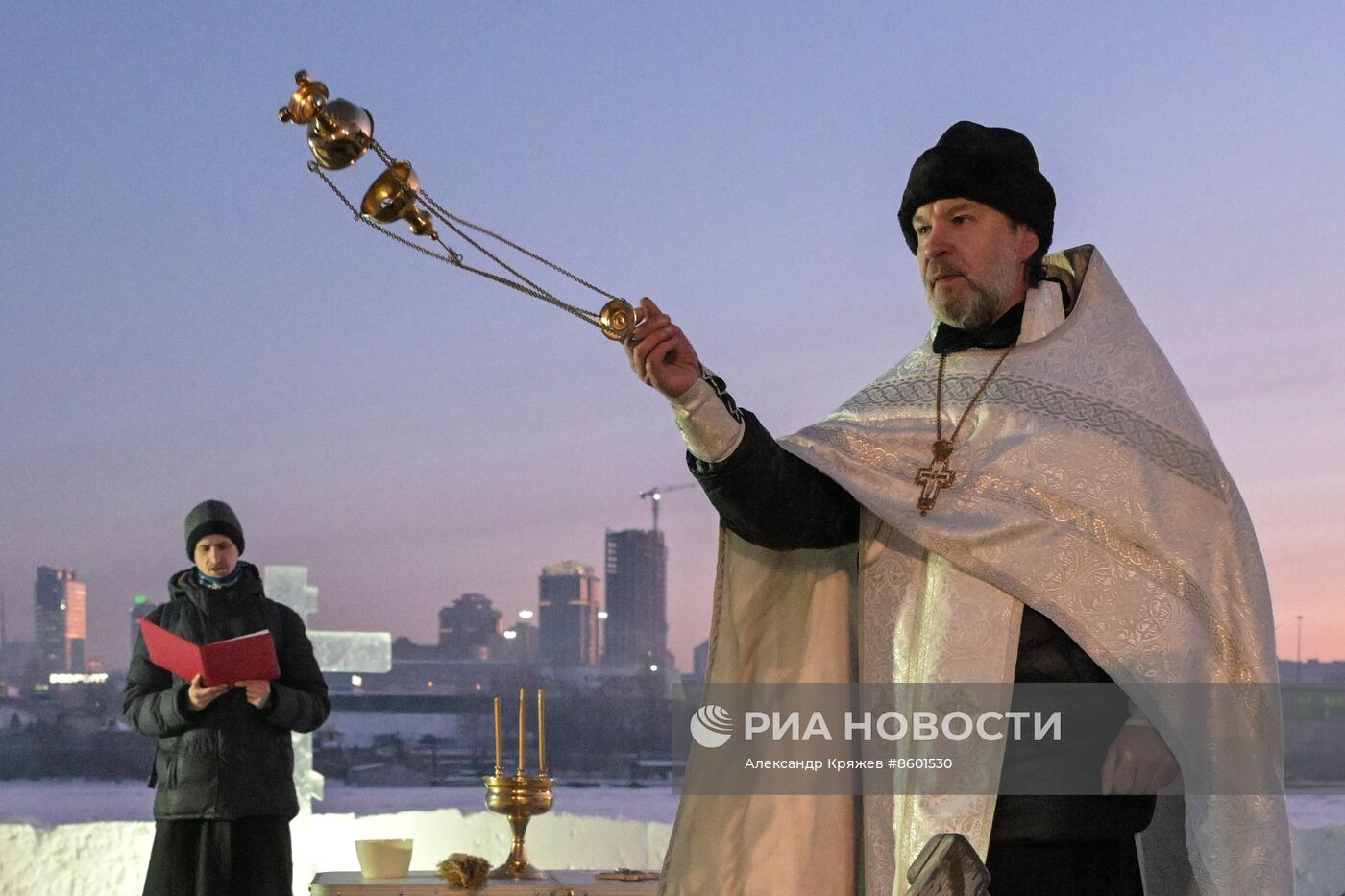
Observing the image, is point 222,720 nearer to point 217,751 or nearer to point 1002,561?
point 217,751

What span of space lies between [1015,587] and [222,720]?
10.1 feet

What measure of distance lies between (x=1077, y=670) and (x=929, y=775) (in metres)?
0.29

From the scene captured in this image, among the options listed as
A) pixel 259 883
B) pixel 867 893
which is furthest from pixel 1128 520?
pixel 259 883

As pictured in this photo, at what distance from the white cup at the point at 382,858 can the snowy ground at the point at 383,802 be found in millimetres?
1931

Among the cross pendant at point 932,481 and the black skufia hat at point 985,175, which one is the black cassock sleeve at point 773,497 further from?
the black skufia hat at point 985,175

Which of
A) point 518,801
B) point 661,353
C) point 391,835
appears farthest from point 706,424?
point 391,835

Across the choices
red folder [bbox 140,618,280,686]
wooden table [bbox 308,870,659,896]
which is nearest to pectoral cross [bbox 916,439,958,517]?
wooden table [bbox 308,870,659,896]

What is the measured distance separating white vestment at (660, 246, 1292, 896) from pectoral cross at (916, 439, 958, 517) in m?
0.01

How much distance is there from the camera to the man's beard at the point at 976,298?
2861 millimetres

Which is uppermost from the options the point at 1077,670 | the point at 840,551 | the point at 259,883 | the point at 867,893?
the point at 840,551

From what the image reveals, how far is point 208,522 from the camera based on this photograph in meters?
5.16

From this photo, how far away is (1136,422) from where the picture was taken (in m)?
2.79

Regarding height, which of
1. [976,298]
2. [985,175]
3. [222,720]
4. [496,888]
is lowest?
[496,888]

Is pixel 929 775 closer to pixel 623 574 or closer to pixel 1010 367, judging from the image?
pixel 1010 367
